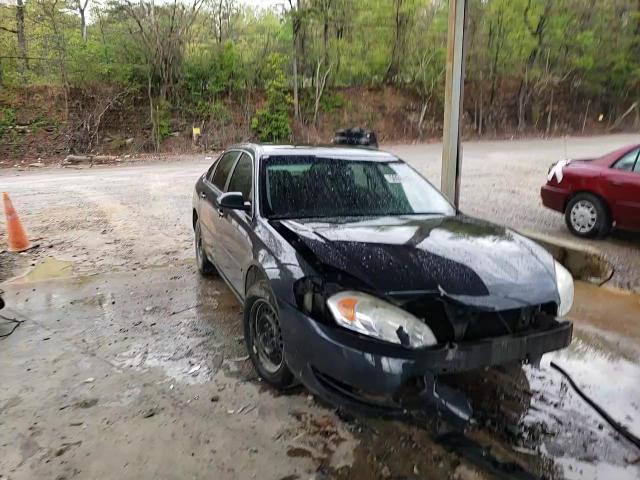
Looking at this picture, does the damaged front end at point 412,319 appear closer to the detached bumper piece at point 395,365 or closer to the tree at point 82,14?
the detached bumper piece at point 395,365

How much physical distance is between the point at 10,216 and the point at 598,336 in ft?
23.7

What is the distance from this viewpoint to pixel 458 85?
6445mm

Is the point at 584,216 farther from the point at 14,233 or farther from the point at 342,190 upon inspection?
the point at 14,233

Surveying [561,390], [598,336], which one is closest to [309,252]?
[561,390]

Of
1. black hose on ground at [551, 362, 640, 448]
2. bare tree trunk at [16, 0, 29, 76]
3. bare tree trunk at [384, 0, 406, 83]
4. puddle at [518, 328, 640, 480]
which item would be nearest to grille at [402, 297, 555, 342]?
puddle at [518, 328, 640, 480]

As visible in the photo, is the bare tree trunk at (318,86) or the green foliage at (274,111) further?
the bare tree trunk at (318,86)

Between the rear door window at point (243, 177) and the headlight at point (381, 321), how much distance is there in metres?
1.62

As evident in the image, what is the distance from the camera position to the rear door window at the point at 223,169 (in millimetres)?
4809

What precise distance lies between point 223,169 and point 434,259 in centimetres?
284

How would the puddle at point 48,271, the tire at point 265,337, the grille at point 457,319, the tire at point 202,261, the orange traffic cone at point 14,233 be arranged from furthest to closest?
the orange traffic cone at point 14,233 < the puddle at point 48,271 < the tire at point 202,261 < the tire at point 265,337 < the grille at point 457,319

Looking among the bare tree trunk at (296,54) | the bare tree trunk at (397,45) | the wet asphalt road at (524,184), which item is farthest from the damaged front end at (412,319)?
the bare tree trunk at (397,45)

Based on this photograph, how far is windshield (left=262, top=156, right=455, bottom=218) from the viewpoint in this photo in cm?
368

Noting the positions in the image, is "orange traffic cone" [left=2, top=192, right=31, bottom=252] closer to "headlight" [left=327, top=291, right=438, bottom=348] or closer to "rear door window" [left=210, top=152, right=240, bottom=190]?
"rear door window" [left=210, top=152, right=240, bottom=190]

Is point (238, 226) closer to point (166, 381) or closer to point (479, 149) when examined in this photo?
point (166, 381)
